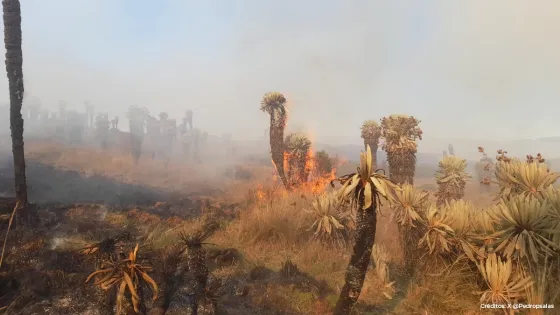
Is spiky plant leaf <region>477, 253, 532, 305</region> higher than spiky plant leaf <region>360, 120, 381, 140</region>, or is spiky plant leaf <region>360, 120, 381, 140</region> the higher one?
spiky plant leaf <region>360, 120, 381, 140</region>

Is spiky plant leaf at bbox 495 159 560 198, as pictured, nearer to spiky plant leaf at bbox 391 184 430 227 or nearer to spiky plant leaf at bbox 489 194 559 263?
spiky plant leaf at bbox 489 194 559 263

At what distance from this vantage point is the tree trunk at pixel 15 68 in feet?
40.0

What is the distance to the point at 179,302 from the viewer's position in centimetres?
737

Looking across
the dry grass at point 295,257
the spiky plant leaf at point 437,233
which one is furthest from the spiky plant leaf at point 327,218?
the spiky plant leaf at point 437,233

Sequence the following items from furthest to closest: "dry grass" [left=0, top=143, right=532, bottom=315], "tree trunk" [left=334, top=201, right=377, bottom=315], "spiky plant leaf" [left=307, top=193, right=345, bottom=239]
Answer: "spiky plant leaf" [left=307, top=193, right=345, bottom=239] → "dry grass" [left=0, top=143, right=532, bottom=315] → "tree trunk" [left=334, top=201, right=377, bottom=315]

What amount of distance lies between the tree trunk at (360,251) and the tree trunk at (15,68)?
13164mm

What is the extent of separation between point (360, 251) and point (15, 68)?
600 inches

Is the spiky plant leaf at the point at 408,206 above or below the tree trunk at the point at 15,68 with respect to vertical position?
below

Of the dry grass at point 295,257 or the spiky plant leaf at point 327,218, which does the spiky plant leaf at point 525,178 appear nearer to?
the dry grass at point 295,257

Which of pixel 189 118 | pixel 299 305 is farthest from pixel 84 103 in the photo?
pixel 299 305

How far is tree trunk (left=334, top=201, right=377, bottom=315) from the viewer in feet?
17.6

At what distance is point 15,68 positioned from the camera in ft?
41.3

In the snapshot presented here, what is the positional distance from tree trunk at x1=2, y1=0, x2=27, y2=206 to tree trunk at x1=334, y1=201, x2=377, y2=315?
13.2m

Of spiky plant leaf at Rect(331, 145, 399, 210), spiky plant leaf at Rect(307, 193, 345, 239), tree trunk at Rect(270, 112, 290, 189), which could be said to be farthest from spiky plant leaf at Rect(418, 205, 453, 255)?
tree trunk at Rect(270, 112, 290, 189)
